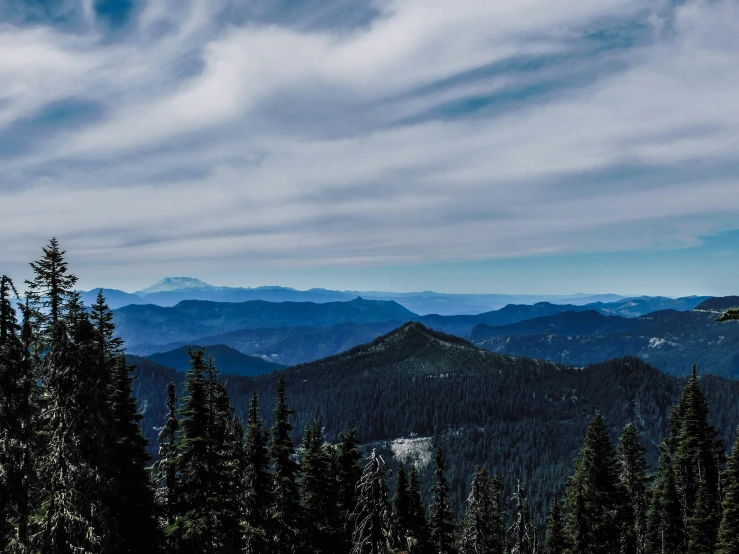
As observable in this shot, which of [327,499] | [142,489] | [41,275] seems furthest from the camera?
[327,499]

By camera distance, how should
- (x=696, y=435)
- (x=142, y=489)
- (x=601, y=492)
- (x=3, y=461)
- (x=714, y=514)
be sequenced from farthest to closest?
1. (x=696, y=435)
2. (x=714, y=514)
3. (x=601, y=492)
4. (x=142, y=489)
5. (x=3, y=461)

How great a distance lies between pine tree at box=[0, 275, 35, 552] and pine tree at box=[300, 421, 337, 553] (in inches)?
Result: 755

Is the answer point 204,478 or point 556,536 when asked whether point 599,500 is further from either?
point 204,478

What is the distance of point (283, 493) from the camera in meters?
32.3

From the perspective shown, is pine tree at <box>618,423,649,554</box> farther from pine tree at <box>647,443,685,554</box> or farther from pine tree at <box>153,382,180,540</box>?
pine tree at <box>153,382,180,540</box>

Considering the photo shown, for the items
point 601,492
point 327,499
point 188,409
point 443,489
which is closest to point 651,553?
point 601,492

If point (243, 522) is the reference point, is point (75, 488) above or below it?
above

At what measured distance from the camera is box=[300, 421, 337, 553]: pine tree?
114 ft

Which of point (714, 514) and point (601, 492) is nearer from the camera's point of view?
point (601, 492)

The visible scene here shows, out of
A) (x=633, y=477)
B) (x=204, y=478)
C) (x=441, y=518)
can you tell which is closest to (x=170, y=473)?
(x=204, y=478)

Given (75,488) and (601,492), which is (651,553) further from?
(75,488)

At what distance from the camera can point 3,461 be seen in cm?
1777

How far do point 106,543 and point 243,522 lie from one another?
1089cm

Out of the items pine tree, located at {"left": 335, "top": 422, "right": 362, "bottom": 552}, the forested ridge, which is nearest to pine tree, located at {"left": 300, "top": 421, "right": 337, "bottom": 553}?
the forested ridge
